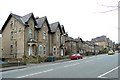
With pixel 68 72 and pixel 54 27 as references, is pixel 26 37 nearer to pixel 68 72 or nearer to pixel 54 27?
pixel 54 27

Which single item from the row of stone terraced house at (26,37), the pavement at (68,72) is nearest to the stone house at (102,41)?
the row of stone terraced house at (26,37)

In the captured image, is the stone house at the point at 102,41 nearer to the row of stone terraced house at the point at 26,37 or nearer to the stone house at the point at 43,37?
the row of stone terraced house at the point at 26,37

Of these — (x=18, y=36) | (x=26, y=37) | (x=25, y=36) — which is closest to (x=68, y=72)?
(x=25, y=36)

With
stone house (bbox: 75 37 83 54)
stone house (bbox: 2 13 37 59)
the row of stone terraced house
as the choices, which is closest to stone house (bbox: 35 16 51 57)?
the row of stone terraced house

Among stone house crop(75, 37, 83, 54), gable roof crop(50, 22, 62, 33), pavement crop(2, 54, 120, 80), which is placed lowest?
pavement crop(2, 54, 120, 80)

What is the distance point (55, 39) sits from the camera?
57938mm

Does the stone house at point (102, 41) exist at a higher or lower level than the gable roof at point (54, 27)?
lower

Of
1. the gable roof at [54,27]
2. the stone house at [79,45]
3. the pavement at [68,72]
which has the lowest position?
the pavement at [68,72]

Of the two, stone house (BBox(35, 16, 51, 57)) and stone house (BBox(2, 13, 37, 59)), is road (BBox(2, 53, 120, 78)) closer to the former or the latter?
stone house (BBox(2, 13, 37, 59))

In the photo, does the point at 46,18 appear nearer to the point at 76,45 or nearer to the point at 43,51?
the point at 43,51

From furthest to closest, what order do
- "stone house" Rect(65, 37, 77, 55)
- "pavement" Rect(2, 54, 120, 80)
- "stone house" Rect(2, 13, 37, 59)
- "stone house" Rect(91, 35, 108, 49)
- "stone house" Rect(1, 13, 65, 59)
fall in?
"stone house" Rect(91, 35, 108, 49) < "stone house" Rect(65, 37, 77, 55) < "stone house" Rect(1, 13, 65, 59) < "stone house" Rect(2, 13, 37, 59) < "pavement" Rect(2, 54, 120, 80)

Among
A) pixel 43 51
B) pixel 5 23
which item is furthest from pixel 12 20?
pixel 43 51

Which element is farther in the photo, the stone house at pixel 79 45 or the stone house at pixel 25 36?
the stone house at pixel 79 45

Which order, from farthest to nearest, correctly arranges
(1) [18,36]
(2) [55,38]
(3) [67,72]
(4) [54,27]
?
(4) [54,27] → (2) [55,38] → (1) [18,36] → (3) [67,72]
